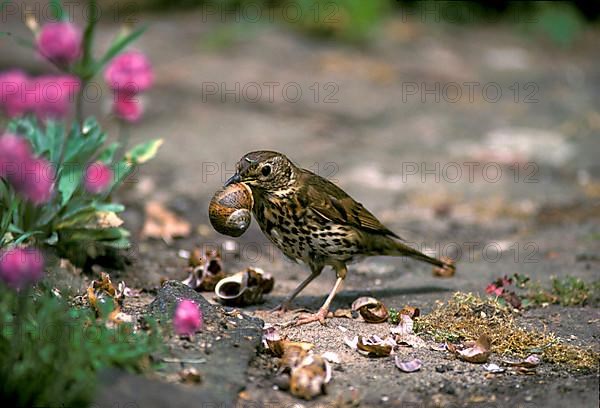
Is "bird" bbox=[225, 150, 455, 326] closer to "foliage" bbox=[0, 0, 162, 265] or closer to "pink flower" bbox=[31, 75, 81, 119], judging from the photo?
"foliage" bbox=[0, 0, 162, 265]

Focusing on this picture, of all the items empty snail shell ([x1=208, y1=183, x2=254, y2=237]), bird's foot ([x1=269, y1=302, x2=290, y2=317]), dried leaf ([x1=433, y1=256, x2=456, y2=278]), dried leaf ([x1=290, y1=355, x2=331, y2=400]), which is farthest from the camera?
dried leaf ([x1=433, y1=256, x2=456, y2=278])

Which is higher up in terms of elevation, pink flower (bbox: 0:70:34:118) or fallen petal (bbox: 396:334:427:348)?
pink flower (bbox: 0:70:34:118)

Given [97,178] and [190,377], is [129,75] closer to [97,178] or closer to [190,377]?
[97,178]

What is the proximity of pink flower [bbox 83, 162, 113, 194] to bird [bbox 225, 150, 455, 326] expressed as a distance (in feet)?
2.59

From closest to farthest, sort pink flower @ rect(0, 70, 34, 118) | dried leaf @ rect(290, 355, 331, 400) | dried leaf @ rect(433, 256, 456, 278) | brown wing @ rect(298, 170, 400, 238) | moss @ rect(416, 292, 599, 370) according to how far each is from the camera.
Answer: pink flower @ rect(0, 70, 34, 118) → dried leaf @ rect(290, 355, 331, 400) → moss @ rect(416, 292, 599, 370) → brown wing @ rect(298, 170, 400, 238) → dried leaf @ rect(433, 256, 456, 278)

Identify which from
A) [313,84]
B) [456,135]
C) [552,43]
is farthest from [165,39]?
[552,43]

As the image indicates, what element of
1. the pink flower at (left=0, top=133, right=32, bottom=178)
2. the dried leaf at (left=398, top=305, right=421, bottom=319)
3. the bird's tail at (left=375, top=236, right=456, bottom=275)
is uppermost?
the pink flower at (left=0, top=133, right=32, bottom=178)

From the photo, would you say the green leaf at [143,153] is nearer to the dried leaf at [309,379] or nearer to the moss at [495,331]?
the moss at [495,331]

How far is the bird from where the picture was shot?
559cm

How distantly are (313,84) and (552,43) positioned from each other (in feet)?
15.1

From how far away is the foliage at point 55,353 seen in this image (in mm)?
3812

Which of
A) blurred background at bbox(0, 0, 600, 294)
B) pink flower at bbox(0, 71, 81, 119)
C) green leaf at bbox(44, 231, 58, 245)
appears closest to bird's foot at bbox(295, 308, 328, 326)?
blurred background at bbox(0, 0, 600, 294)

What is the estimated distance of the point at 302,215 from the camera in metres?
5.70

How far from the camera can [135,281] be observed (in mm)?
6434
